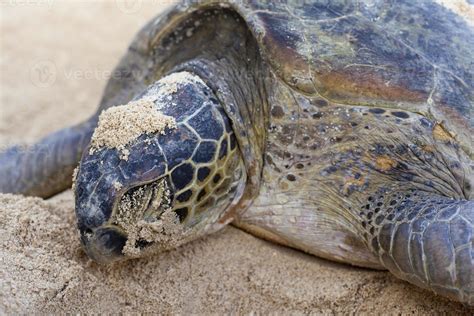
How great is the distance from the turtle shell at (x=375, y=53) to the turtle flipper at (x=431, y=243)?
315mm

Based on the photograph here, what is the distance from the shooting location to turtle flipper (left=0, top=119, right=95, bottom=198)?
8.84ft

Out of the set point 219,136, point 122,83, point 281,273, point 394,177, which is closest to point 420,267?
point 394,177

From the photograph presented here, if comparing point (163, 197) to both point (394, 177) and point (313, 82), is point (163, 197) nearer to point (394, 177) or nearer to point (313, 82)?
point (313, 82)

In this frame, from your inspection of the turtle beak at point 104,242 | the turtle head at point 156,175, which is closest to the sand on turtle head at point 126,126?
the turtle head at point 156,175

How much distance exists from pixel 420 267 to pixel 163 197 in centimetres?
85

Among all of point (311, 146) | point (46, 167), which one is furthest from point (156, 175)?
point (46, 167)
